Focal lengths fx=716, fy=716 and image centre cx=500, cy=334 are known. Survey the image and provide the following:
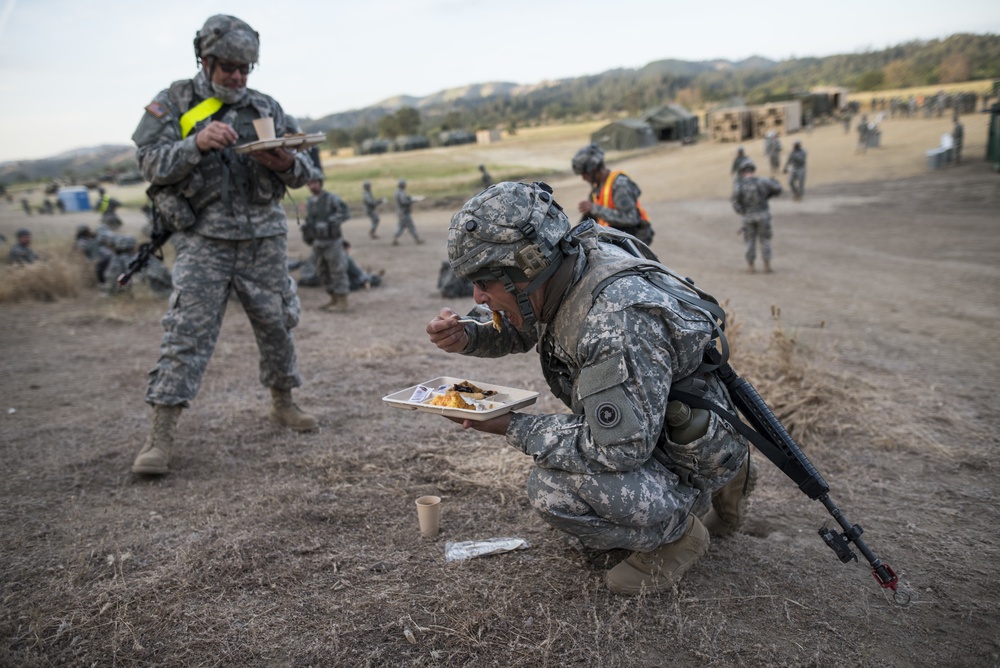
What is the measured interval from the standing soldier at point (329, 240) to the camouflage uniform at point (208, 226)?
222 inches

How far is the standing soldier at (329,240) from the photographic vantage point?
1016 centimetres

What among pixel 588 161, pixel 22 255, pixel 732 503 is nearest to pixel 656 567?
pixel 732 503

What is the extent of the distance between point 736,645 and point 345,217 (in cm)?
937

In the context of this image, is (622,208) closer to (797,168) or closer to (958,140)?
(797,168)

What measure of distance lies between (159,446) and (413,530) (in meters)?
1.67

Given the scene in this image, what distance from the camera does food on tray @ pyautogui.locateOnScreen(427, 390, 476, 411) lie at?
2.91 metres

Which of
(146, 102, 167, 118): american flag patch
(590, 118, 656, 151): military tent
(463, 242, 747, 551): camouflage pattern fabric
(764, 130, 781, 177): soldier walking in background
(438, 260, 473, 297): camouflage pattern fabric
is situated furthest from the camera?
(590, 118, 656, 151): military tent

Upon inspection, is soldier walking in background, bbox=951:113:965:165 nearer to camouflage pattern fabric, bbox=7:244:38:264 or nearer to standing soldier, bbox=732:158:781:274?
standing soldier, bbox=732:158:781:274

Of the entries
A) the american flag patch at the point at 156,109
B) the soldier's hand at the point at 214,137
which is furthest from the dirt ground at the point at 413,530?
the american flag patch at the point at 156,109

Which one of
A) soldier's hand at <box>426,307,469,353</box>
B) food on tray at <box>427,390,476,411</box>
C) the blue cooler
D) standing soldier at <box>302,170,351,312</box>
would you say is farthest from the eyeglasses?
the blue cooler

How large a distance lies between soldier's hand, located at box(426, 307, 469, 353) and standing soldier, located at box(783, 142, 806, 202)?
64.0ft

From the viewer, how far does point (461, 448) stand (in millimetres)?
4426

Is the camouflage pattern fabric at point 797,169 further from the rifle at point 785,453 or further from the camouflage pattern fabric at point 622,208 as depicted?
the rifle at point 785,453

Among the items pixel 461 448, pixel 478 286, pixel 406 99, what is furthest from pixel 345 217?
pixel 406 99
